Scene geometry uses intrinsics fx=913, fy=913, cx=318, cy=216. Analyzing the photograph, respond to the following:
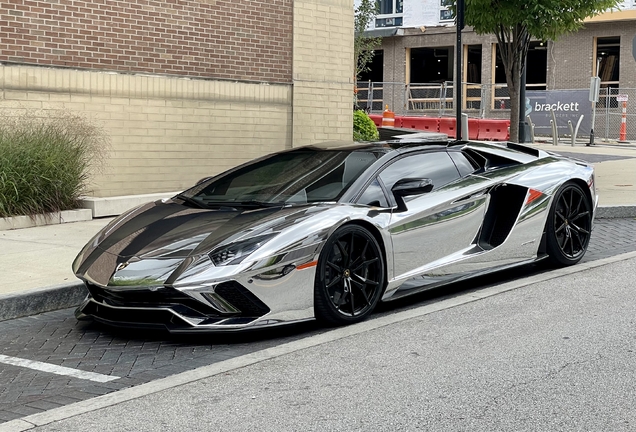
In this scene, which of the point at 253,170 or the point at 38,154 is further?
the point at 38,154

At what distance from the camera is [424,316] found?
6246 mm

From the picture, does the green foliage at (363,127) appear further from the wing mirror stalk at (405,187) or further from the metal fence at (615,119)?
the metal fence at (615,119)

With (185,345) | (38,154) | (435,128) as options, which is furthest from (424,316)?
(435,128)

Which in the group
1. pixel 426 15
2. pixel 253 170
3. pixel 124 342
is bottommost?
pixel 124 342

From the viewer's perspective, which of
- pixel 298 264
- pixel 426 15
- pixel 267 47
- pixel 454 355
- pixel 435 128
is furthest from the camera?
pixel 426 15

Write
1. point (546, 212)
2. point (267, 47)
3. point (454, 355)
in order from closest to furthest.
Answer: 1. point (454, 355)
2. point (546, 212)
3. point (267, 47)

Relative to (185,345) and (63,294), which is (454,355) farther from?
(63,294)

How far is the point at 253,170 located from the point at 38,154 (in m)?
4.25

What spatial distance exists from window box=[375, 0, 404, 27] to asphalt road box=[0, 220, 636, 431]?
35.5m

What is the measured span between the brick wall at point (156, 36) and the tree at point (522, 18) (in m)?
3.15

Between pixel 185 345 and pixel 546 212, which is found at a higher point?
pixel 546 212

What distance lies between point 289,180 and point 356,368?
1.98m

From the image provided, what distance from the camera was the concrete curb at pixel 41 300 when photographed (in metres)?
6.48

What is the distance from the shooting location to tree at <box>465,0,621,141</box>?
14.4 meters
